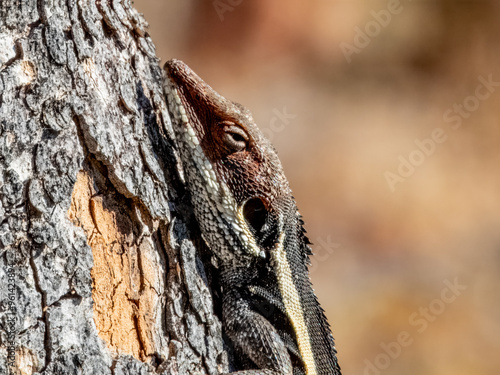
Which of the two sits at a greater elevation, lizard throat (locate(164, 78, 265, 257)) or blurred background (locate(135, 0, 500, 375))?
blurred background (locate(135, 0, 500, 375))

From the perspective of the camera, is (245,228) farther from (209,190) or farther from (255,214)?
(209,190)

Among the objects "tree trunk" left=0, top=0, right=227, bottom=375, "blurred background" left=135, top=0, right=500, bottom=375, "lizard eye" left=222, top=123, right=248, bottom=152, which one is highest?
"blurred background" left=135, top=0, right=500, bottom=375

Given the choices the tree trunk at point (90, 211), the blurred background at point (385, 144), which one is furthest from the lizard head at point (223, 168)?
the blurred background at point (385, 144)

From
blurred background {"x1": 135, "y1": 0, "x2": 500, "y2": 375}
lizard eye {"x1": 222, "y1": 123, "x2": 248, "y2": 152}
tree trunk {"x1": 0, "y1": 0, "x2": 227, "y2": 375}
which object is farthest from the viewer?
blurred background {"x1": 135, "y1": 0, "x2": 500, "y2": 375}

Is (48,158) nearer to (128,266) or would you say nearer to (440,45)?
(128,266)

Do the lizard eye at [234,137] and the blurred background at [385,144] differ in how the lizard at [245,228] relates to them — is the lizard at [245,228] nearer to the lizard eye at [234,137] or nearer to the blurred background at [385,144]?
the lizard eye at [234,137]

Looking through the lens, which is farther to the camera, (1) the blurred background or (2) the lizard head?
(1) the blurred background

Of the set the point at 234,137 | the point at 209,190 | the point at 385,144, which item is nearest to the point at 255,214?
the point at 209,190

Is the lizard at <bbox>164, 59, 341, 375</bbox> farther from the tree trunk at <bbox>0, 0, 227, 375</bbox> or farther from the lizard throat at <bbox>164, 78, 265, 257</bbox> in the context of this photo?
the tree trunk at <bbox>0, 0, 227, 375</bbox>

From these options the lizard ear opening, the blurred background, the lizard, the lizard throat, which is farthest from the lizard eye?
the blurred background
